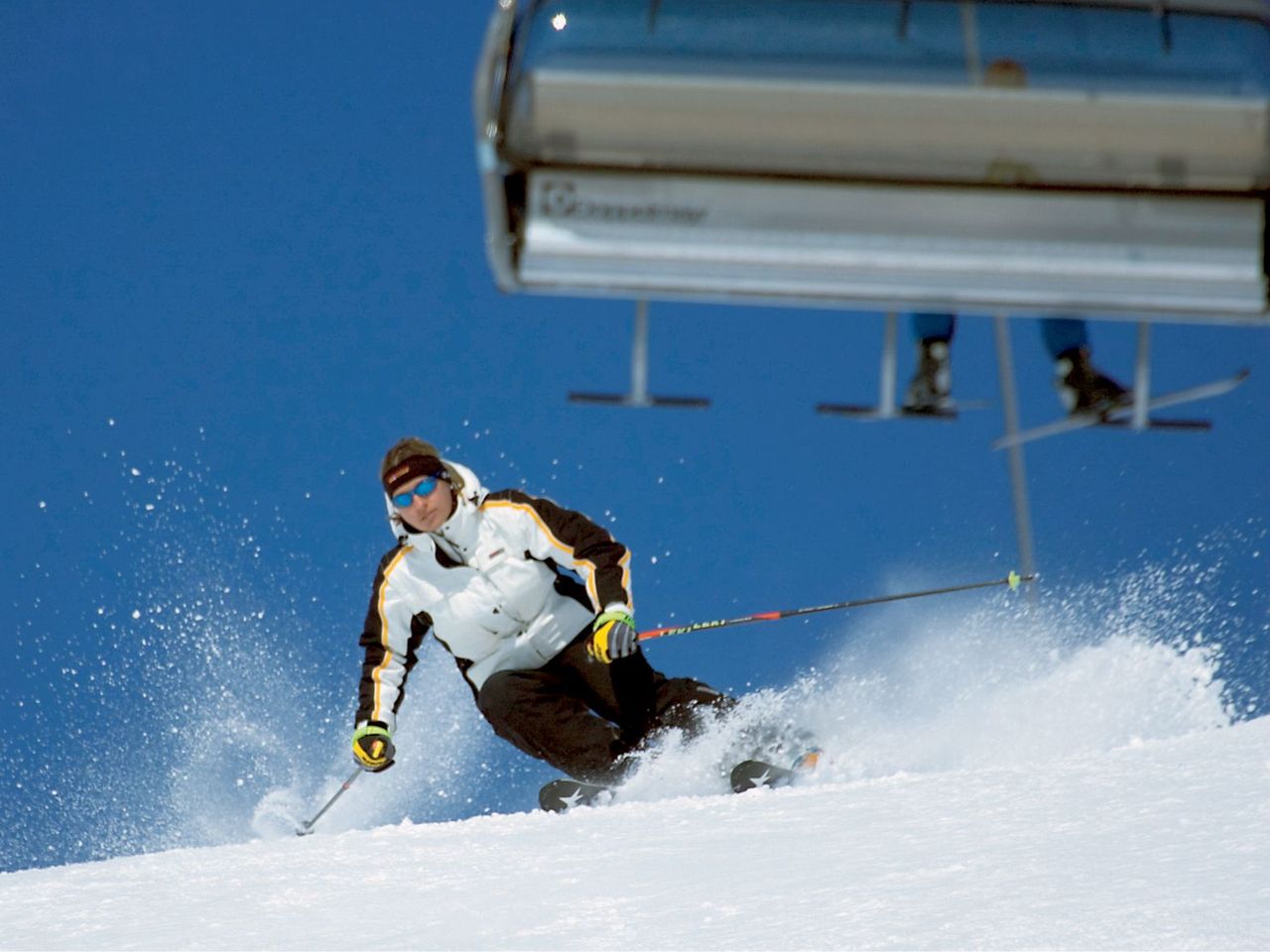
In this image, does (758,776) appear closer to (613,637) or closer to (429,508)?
(613,637)

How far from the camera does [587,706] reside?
4.34 m

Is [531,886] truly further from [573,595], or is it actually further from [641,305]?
[573,595]

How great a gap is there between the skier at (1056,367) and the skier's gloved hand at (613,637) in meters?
0.97

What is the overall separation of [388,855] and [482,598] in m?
1.47

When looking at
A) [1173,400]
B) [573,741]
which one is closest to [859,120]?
[1173,400]

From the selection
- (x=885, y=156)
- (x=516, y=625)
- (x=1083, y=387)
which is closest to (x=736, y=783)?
(x=516, y=625)

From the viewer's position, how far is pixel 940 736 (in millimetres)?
4520

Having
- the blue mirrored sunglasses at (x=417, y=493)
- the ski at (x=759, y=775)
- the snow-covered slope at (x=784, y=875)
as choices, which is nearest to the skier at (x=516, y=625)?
the blue mirrored sunglasses at (x=417, y=493)

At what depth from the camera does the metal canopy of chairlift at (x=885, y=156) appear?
2666 millimetres

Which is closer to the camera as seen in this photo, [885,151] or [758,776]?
[885,151]

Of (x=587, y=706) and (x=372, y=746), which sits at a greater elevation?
(x=587, y=706)

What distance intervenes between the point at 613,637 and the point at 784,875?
1.69m

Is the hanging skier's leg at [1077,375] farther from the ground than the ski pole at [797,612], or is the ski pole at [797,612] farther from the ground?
the hanging skier's leg at [1077,375]

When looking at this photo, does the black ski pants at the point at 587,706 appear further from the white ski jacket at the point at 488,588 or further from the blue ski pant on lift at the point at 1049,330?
the blue ski pant on lift at the point at 1049,330
